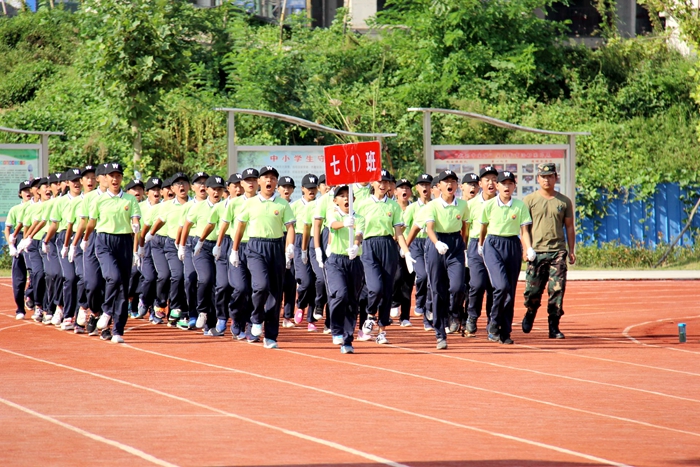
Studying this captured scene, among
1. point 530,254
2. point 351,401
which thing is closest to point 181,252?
point 530,254

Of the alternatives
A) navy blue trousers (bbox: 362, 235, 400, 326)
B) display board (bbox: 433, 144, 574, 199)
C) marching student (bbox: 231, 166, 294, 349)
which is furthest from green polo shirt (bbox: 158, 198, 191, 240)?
display board (bbox: 433, 144, 574, 199)

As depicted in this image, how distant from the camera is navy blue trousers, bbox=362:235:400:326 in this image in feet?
42.2

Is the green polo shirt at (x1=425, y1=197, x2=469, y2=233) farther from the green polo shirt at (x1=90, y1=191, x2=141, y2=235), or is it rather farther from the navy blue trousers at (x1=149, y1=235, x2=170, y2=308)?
the navy blue trousers at (x1=149, y1=235, x2=170, y2=308)

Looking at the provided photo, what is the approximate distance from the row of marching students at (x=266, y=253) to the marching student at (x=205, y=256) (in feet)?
0.05

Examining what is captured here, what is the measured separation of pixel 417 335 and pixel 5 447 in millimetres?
Result: 7707

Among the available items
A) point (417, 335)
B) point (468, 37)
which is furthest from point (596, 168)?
point (417, 335)

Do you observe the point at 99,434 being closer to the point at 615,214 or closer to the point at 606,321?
the point at 606,321

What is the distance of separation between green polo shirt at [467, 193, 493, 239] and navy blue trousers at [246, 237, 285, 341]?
2515 mm

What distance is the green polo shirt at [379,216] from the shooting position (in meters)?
13.0

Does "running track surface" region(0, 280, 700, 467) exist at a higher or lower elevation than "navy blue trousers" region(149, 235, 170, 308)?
lower

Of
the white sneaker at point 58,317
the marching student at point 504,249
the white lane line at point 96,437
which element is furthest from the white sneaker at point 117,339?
the marching student at point 504,249

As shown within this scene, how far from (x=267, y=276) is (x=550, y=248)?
141 inches

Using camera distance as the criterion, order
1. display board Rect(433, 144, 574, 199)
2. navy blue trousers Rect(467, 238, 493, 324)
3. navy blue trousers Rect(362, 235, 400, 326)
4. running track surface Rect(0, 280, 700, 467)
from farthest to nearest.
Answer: display board Rect(433, 144, 574, 199), navy blue trousers Rect(467, 238, 493, 324), navy blue trousers Rect(362, 235, 400, 326), running track surface Rect(0, 280, 700, 467)

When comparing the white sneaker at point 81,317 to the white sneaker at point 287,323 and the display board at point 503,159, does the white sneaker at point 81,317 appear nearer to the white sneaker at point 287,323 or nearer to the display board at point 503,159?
the white sneaker at point 287,323
